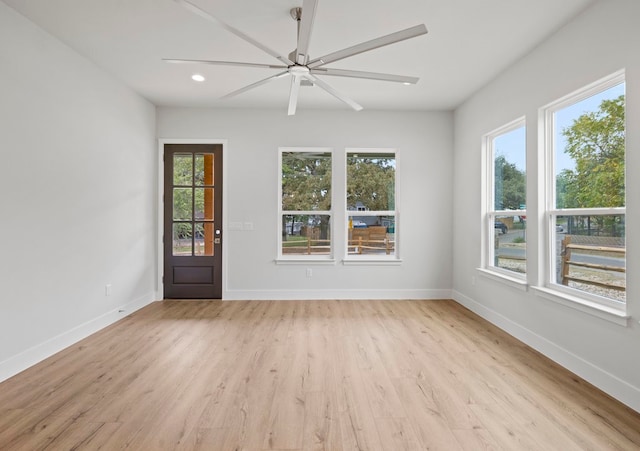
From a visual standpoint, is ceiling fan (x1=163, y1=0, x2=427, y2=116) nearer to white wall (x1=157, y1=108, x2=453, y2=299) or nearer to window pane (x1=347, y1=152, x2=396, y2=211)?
white wall (x1=157, y1=108, x2=453, y2=299)

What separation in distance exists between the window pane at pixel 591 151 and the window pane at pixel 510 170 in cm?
45

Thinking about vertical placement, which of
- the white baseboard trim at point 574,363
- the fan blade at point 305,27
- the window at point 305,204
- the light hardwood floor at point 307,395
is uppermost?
the fan blade at point 305,27

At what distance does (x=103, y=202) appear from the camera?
3.61 metres

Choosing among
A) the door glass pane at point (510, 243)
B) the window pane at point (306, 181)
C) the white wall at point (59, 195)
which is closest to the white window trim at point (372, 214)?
the window pane at point (306, 181)

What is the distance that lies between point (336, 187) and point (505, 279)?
2490mm

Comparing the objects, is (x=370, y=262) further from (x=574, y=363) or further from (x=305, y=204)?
(x=574, y=363)

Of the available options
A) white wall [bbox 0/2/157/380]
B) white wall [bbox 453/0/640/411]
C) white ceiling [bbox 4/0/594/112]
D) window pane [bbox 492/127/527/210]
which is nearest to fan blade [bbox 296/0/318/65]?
white ceiling [bbox 4/0/594/112]

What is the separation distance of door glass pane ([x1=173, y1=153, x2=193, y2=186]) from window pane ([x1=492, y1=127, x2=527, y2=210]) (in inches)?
161

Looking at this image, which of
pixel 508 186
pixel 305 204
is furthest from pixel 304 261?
pixel 508 186

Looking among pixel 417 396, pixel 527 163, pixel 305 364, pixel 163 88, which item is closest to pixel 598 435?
pixel 417 396

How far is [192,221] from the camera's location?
4.83 metres

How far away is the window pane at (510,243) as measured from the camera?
137 inches

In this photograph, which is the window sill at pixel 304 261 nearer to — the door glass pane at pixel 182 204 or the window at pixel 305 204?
the window at pixel 305 204

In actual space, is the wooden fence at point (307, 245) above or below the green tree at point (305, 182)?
below
